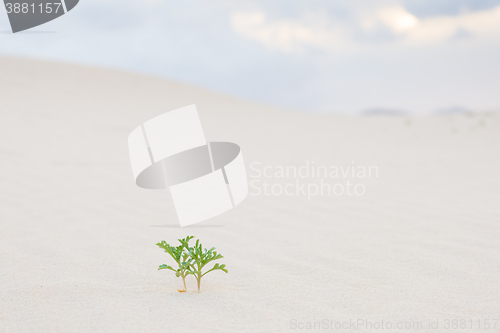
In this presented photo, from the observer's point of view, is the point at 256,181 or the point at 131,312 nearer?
the point at 131,312

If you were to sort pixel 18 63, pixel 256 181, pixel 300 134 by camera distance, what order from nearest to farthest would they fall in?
pixel 256 181, pixel 300 134, pixel 18 63

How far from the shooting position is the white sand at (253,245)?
2.13 metres

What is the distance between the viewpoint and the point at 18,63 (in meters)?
14.0

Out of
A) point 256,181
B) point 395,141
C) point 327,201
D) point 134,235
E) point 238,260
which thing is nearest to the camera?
point 238,260

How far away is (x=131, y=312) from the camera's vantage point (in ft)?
6.88

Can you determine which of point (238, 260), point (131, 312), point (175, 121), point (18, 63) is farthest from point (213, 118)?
point (131, 312)

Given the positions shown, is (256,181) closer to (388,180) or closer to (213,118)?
(388,180)

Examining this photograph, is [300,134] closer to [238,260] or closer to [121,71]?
[238,260]

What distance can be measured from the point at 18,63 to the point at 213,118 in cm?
747

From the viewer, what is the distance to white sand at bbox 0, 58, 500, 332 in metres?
2.13

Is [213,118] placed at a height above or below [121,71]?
below

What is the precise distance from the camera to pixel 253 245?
10.3 ft

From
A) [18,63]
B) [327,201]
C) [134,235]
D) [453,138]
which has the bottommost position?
[453,138]

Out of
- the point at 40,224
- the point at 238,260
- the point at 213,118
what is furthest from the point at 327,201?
the point at 213,118
